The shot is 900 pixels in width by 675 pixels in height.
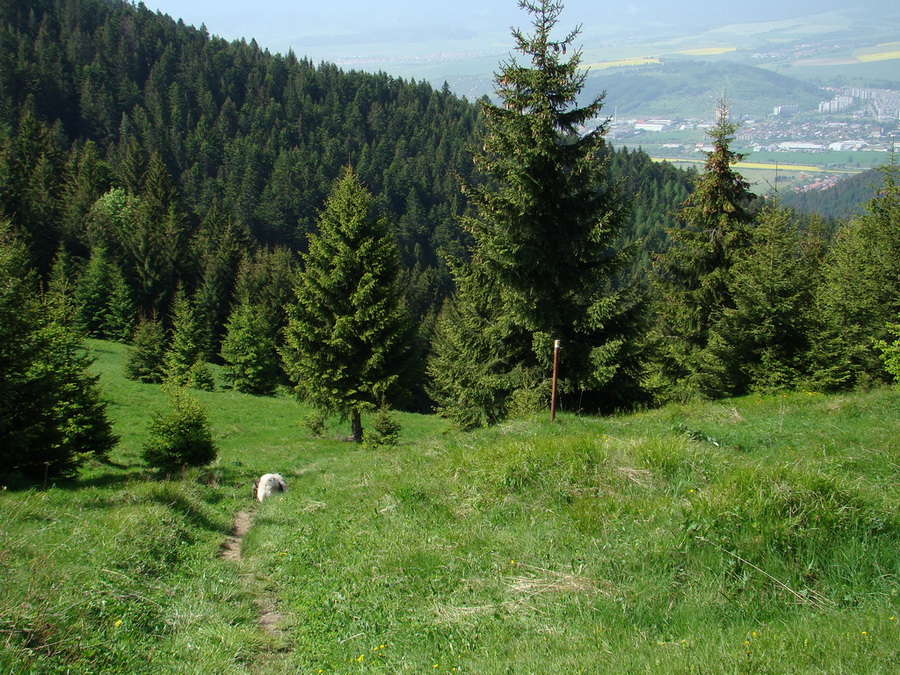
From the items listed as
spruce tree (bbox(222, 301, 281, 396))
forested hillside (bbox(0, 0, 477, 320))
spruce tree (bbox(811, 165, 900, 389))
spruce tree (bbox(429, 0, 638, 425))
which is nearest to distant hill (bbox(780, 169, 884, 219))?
forested hillside (bbox(0, 0, 477, 320))

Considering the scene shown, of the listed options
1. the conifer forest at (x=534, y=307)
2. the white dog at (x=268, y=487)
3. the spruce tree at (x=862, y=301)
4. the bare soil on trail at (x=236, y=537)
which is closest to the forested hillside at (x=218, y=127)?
the conifer forest at (x=534, y=307)

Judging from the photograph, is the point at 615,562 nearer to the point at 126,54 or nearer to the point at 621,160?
the point at 621,160

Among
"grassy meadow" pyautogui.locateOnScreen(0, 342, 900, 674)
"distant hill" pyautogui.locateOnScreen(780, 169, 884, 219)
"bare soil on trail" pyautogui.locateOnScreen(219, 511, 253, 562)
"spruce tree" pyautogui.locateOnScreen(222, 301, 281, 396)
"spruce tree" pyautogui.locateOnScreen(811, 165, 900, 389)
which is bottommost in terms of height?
"spruce tree" pyautogui.locateOnScreen(222, 301, 281, 396)

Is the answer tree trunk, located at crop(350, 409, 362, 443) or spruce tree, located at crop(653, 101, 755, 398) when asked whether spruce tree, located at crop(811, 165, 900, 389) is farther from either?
tree trunk, located at crop(350, 409, 362, 443)

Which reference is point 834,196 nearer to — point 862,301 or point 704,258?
point 862,301

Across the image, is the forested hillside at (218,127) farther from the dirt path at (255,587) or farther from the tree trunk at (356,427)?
the dirt path at (255,587)

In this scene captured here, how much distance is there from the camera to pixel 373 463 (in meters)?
12.2

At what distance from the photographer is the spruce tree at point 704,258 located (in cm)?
2172

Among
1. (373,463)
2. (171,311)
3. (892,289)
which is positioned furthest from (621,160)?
(373,463)

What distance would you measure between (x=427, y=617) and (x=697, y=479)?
3.65 meters

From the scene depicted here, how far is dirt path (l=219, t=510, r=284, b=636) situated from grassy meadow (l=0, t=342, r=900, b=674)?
0.20ft

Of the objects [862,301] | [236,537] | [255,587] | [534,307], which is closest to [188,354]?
[534,307]

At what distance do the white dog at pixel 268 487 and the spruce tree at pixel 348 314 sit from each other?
928 centimetres

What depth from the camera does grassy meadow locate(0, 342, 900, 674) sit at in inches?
167
